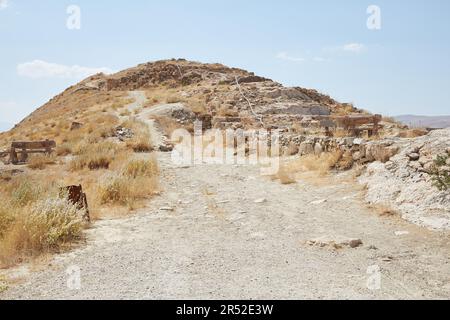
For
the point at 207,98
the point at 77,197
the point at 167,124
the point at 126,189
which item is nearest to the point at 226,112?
the point at 167,124

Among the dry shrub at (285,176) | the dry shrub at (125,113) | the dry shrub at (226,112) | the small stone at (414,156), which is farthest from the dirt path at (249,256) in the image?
the dry shrub at (125,113)

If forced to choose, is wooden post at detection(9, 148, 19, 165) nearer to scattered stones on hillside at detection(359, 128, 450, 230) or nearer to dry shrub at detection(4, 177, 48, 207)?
dry shrub at detection(4, 177, 48, 207)

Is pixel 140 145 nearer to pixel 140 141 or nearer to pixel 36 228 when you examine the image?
pixel 140 141

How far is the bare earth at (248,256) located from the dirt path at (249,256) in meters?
0.01

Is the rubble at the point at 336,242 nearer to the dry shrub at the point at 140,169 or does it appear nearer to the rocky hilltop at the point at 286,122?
the rocky hilltop at the point at 286,122

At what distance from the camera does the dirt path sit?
4.23 metres

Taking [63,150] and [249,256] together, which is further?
[63,150]

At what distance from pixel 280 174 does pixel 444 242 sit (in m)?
5.16

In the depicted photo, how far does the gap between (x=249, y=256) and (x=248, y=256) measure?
13 millimetres

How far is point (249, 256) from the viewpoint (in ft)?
17.3

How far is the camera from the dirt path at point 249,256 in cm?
423

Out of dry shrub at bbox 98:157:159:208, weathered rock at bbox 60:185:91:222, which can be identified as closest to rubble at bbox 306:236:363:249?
weathered rock at bbox 60:185:91:222

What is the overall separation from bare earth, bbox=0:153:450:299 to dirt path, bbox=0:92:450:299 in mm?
12
